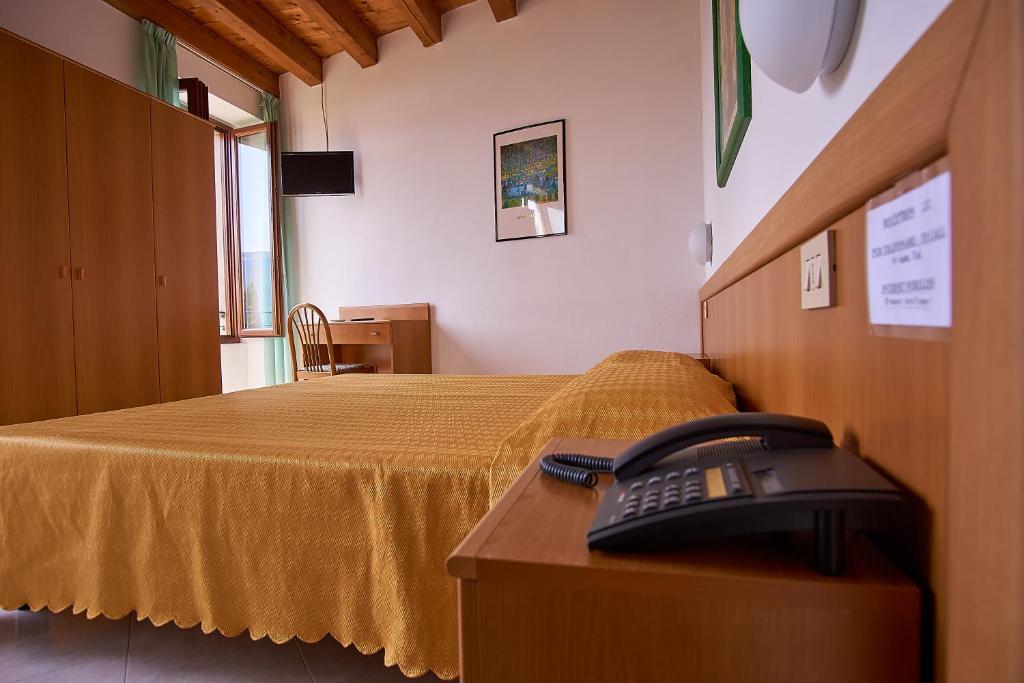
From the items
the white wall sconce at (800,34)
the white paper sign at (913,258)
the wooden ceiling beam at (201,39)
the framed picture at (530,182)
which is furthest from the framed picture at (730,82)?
the wooden ceiling beam at (201,39)

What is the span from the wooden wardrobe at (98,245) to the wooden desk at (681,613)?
281cm

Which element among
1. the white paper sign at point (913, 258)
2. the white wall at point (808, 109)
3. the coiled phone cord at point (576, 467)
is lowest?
the coiled phone cord at point (576, 467)

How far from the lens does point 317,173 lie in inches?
159

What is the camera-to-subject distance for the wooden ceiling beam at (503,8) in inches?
135

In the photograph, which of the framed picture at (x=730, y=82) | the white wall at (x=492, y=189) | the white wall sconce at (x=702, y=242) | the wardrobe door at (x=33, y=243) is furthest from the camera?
the white wall at (x=492, y=189)

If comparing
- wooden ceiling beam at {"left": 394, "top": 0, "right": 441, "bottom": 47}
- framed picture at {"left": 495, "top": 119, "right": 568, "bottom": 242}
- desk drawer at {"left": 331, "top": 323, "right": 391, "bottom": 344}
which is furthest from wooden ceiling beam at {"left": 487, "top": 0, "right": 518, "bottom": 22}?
desk drawer at {"left": 331, "top": 323, "right": 391, "bottom": 344}

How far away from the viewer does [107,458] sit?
3.55 ft

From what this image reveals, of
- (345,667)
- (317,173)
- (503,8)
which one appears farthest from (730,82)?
(317,173)

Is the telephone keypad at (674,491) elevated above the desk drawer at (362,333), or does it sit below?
below

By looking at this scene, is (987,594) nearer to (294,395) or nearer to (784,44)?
(784,44)

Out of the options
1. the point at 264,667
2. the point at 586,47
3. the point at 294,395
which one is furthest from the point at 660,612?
the point at 586,47

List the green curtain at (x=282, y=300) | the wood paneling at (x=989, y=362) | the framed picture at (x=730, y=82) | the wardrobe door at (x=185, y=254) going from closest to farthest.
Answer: the wood paneling at (x=989, y=362) → the framed picture at (x=730, y=82) → the wardrobe door at (x=185, y=254) → the green curtain at (x=282, y=300)

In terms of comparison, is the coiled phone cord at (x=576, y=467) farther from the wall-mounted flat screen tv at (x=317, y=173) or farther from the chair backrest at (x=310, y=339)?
the wall-mounted flat screen tv at (x=317, y=173)

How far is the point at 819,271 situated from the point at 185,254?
3412 millimetres
